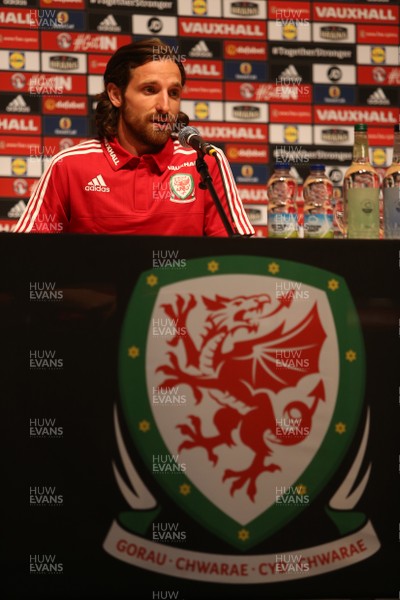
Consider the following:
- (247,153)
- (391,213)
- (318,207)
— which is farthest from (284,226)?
(247,153)

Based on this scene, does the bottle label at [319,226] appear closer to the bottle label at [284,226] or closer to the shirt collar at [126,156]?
the bottle label at [284,226]

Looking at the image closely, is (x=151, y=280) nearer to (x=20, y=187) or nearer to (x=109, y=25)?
(x=20, y=187)

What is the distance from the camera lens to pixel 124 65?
2676 millimetres

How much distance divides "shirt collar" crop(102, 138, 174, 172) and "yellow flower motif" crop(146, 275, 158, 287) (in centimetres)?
93

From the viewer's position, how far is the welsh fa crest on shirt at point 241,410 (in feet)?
5.52

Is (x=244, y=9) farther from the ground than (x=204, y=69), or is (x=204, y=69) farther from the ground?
(x=244, y=9)

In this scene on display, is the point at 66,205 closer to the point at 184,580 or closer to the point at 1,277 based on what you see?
the point at 1,277

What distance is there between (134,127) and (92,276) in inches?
42.0

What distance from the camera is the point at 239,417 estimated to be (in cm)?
171

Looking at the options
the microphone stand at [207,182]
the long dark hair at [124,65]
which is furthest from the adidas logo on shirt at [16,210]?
the microphone stand at [207,182]

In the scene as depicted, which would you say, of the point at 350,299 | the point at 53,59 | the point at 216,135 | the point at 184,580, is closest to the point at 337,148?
the point at 216,135

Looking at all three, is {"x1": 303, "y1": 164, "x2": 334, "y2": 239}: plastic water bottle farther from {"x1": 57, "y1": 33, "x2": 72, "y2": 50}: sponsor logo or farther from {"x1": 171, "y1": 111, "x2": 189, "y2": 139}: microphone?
{"x1": 57, "y1": 33, "x2": 72, "y2": 50}: sponsor logo

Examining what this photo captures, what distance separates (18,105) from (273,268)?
9.70 ft

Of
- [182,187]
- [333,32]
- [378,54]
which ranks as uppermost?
[333,32]
